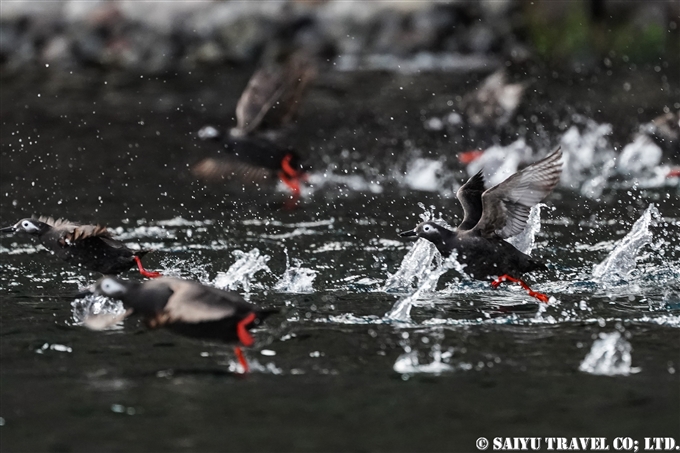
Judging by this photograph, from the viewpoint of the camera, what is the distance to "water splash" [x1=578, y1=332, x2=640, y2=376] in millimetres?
6008

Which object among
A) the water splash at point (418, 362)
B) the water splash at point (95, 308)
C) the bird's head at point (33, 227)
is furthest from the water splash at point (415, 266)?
the bird's head at point (33, 227)

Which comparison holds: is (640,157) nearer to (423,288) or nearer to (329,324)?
(423,288)

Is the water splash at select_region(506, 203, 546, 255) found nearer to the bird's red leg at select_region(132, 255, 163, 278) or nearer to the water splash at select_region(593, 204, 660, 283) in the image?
the water splash at select_region(593, 204, 660, 283)

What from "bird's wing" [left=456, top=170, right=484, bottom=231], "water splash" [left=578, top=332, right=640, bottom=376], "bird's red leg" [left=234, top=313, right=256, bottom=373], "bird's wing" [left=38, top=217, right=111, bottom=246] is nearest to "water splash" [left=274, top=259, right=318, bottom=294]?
"bird's wing" [left=456, top=170, right=484, bottom=231]

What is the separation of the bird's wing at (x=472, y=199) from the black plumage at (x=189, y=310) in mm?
2126

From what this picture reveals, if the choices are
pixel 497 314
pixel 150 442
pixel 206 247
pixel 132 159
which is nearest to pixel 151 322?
pixel 150 442

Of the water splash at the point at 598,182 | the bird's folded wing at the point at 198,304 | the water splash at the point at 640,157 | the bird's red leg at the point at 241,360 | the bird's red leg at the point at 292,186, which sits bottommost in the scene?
the bird's red leg at the point at 241,360

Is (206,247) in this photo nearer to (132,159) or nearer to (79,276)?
(79,276)

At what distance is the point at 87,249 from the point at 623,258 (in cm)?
370

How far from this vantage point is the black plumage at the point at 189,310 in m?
5.86

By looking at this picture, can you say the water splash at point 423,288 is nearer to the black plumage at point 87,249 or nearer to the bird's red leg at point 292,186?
the black plumage at point 87,249

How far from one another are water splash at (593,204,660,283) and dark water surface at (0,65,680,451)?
101mm

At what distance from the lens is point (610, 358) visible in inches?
242

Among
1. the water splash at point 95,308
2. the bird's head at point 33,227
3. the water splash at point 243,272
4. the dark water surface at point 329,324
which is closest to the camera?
the dark water surface at point 329,324
